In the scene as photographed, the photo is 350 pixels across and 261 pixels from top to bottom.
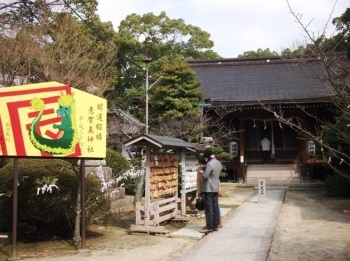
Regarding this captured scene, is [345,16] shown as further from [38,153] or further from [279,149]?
[38,153]

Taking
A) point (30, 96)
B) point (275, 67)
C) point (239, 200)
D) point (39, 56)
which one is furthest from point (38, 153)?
point (275, 67)

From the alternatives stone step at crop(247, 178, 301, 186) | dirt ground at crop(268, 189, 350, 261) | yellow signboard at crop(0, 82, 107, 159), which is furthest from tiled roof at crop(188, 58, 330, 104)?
yellow signboard at crop(0, 82, 107, 159)

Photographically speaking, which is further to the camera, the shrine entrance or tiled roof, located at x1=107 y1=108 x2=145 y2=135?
the shrine entrance

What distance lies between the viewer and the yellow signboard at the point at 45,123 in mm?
6789

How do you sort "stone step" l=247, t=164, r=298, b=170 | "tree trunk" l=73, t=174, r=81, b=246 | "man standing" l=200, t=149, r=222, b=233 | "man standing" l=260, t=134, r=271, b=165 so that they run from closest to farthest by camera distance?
"tree trunk" l=73, t=174, r=81, b=246, "man standing" l=200, t=149, r=222, b=233, "stone step" l=247, t=164, r=298, b=170, "man standing" l=260, t=134, r=271, b=165

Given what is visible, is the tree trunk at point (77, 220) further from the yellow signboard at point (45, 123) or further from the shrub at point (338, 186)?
the shrub at point (338, 186)

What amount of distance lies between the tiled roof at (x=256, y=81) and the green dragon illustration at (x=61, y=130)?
549 inches

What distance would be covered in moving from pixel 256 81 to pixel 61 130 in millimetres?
21052

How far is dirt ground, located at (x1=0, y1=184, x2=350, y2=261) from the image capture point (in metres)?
6.80

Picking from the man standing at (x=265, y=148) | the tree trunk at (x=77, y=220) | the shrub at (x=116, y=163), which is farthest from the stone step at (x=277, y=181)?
the tree trunk at (x=77, y=220)

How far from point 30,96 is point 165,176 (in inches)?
155

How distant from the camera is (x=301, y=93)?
22.3 m

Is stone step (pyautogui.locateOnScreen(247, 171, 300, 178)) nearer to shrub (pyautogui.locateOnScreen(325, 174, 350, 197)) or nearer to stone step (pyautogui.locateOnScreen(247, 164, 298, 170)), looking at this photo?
stone step (pyautogui.locateOnScreen(247, 164, 298, 170))

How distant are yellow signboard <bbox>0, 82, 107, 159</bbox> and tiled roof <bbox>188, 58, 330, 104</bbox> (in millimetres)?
13808
